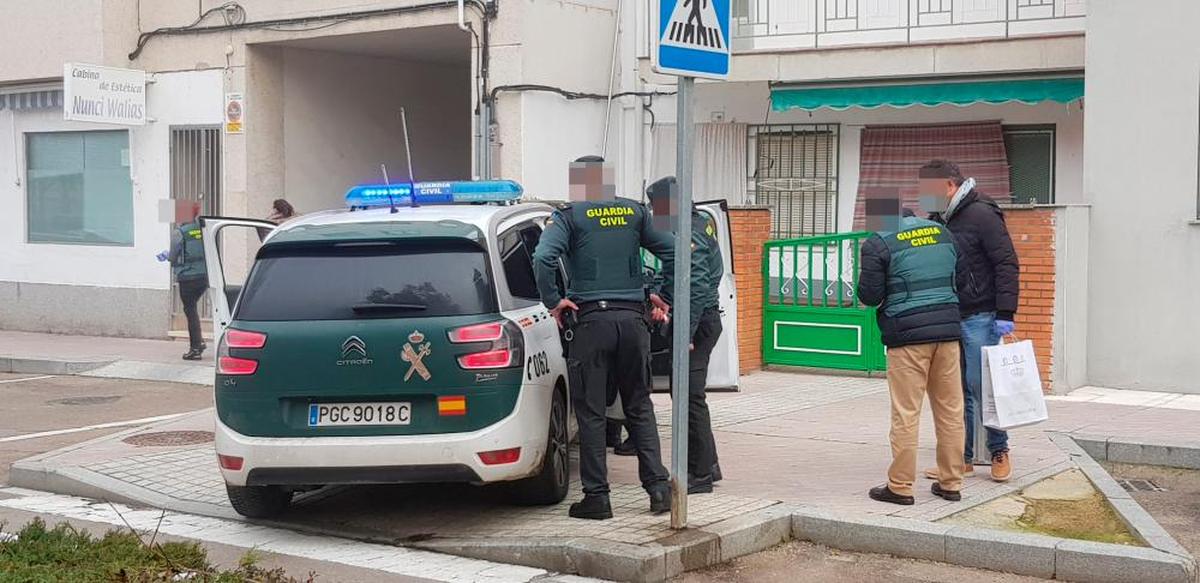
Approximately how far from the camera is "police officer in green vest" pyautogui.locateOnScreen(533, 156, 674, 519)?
7168 mm

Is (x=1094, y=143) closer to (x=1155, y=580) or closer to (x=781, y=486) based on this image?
(x=781, y=486)

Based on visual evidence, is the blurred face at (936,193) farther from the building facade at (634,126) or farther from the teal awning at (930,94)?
the teal awning at (930,94)

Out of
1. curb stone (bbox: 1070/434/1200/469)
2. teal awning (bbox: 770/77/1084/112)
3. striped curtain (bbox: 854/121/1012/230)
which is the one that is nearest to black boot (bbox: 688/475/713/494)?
curb stone (bbox: 1070/434/1200/469)

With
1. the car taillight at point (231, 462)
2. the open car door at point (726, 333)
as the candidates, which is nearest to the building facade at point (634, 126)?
the open car door at point (726, 333)

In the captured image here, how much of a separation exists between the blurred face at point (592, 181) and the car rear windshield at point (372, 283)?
2.06 ft

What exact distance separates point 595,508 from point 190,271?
9.96 metres

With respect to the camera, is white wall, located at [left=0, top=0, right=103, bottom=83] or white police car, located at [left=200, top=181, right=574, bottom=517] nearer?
white police car, located at [left=200, top=181, right=574, bottom=517]

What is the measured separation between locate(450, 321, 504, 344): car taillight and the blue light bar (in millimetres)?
1718

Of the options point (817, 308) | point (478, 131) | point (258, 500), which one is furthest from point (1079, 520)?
point (478, 131)

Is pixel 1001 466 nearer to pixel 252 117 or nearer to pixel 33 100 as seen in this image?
pixel 252 117

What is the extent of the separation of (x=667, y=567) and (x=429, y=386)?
150 cm

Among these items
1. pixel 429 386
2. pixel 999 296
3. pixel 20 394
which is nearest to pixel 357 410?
pixel 429 386

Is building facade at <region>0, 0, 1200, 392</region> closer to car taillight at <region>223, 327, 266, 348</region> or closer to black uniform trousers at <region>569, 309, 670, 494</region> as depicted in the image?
black uniform trousers at <region>569, 309, 670, 494</region>

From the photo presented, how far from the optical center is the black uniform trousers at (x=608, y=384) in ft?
23.5
